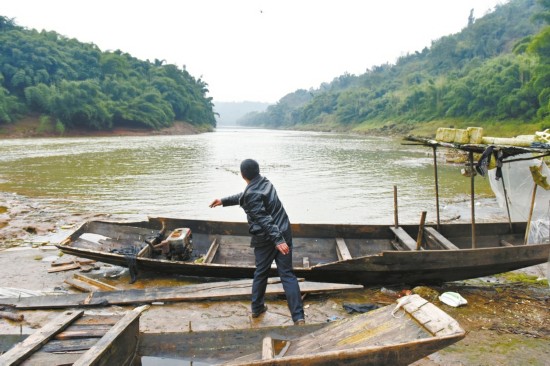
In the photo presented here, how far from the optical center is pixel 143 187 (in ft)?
59.6

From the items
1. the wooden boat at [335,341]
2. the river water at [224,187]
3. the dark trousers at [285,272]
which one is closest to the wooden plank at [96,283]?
the wooden boat at [335,341]

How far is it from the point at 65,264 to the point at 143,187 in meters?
10.5

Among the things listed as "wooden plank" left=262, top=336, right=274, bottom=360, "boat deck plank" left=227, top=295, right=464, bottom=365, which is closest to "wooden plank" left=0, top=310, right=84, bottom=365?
"boat deck plank" left=227, top=295, right=464, bottom=365

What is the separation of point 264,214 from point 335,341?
1757 mm

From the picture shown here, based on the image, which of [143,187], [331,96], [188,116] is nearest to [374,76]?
[331,96]

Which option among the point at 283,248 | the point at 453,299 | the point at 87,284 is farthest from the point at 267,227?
the point at 87,284

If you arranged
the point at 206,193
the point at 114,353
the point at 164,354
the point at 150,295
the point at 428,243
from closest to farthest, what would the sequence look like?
the point at 114,353
the point at 164,354
the point at 150,295
the point at 428,243
the point at 206,193

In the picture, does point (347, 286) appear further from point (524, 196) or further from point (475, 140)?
point (524, 196)

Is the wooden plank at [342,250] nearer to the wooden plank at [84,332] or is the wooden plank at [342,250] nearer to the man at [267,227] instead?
the man at [267,227]

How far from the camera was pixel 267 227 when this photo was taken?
4789 mm

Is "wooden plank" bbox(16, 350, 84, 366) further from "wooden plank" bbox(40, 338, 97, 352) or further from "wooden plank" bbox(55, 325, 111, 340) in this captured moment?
"wooden plank" bbox(55, 325, 111, 340)

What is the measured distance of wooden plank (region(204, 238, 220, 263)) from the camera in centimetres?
712

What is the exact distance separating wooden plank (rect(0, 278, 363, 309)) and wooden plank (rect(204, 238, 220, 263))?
2.59 ft

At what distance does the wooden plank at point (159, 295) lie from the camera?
5.95 meters
